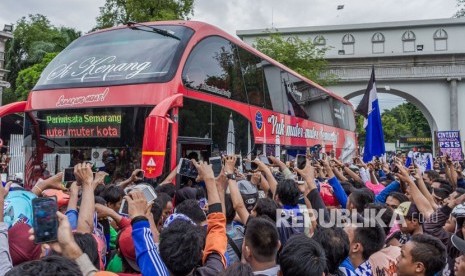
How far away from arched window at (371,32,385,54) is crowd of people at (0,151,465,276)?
104ft

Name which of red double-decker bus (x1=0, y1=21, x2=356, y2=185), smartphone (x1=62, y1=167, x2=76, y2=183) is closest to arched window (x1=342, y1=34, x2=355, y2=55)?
red double-decker bus (x1=0, y1=21, x2=356, y2=185)

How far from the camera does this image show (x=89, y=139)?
6.36m

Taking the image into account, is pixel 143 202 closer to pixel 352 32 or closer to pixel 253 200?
pixel 253 200

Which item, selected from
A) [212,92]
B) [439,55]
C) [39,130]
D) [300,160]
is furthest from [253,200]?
[439,55]

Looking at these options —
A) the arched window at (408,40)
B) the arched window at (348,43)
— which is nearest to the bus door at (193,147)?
the arched window at (348,43)

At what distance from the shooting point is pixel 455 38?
32750 millimetres

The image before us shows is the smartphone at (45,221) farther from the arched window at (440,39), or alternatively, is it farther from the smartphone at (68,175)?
the arched window at (440,39)

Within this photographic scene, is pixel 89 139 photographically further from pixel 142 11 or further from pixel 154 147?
pixel 142 11

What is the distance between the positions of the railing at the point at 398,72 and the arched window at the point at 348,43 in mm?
4743

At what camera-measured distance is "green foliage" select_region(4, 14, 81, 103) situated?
33188 millimetres

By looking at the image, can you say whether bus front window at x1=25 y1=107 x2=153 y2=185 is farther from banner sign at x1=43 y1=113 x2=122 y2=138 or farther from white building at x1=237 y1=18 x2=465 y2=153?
white building at x1=237 y1=18 x2=465 y2=153

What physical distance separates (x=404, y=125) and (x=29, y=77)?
51169 mm

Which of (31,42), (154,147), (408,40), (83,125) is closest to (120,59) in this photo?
(83,125)

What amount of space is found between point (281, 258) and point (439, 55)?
3031 cm
